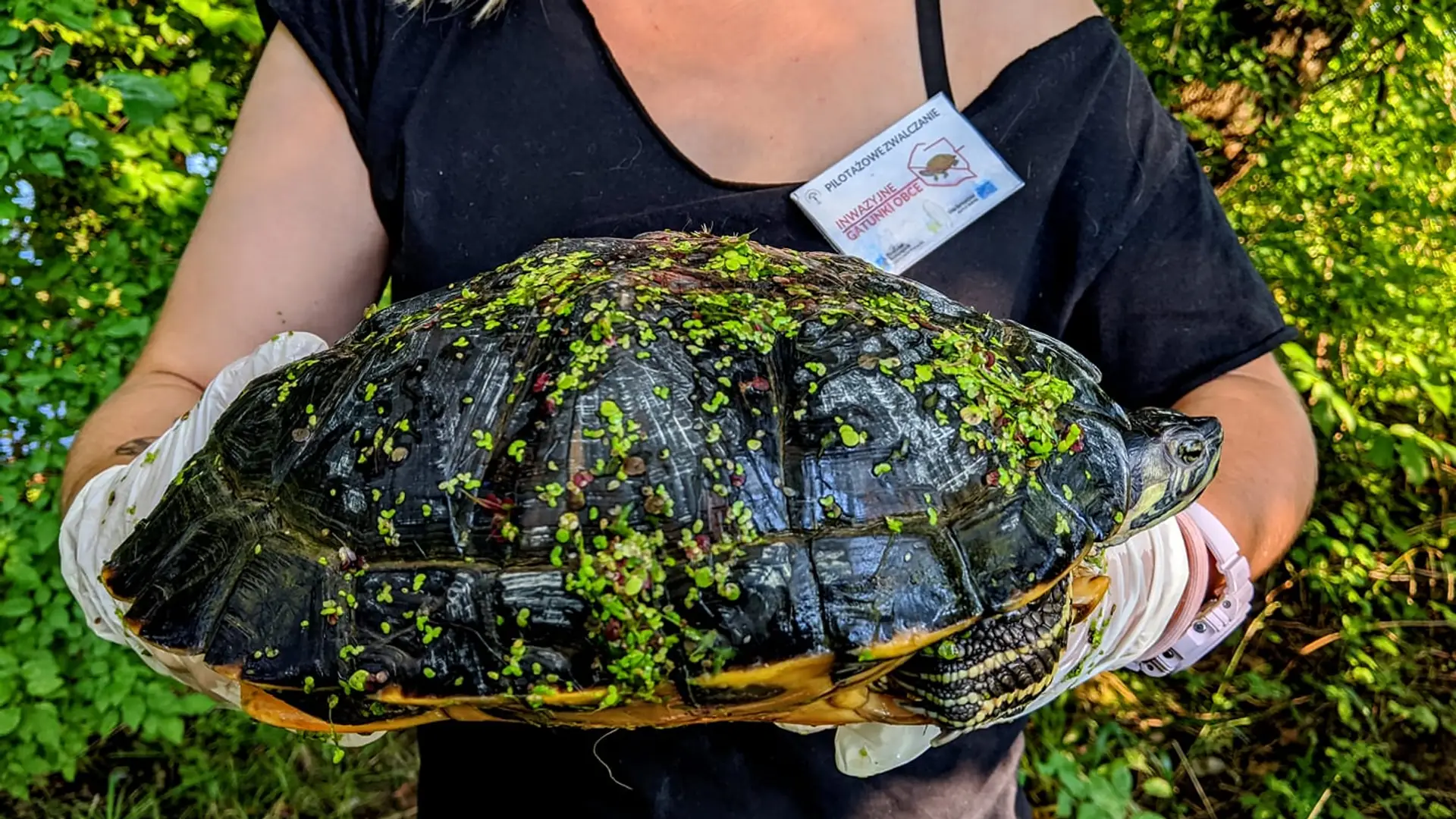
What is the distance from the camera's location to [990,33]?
153 cm

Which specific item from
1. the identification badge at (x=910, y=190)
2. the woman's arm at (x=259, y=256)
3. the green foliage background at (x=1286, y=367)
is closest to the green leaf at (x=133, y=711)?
the green foliage background at (x=1286, y=367)

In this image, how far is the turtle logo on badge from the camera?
1449 millimetres

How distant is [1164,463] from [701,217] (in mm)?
796

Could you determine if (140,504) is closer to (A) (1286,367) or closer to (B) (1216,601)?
(B) (1216,601)

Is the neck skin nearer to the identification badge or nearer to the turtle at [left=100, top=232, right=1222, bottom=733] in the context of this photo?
the identification badge

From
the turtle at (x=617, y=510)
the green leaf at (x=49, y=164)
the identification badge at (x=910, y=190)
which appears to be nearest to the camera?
the turtle at (x=617, y=510)

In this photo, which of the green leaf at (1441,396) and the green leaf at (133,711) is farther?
the green leaf at (1441,396)

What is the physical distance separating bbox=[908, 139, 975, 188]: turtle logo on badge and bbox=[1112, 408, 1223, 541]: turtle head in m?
0.52

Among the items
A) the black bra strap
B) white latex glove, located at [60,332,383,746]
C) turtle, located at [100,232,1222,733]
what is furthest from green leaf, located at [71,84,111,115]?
the black bra strap

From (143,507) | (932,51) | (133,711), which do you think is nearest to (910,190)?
(932,51)

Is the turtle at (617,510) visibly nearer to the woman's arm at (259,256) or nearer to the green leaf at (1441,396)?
the woman's arm at (259,256)

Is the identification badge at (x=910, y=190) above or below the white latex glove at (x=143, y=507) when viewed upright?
above

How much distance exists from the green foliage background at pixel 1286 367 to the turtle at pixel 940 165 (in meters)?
1.61

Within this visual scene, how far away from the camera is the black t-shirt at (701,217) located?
1.39 metres
